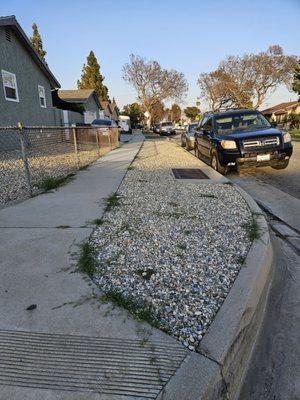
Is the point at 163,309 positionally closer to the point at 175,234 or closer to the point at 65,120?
the point at 175,234

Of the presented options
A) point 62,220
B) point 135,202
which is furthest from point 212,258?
point 135,202

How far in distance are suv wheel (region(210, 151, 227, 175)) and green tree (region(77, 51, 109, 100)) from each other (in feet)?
218

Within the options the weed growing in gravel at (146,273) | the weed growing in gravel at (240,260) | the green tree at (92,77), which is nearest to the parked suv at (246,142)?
the weed growing in gravel at (240,260)

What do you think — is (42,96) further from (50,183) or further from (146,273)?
(146,273)

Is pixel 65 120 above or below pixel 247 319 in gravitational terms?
above

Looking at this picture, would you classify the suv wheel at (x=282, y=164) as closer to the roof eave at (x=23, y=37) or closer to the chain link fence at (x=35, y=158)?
the chain link fence at (x=35, y=158)

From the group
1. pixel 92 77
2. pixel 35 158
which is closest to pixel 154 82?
pixel 92 77

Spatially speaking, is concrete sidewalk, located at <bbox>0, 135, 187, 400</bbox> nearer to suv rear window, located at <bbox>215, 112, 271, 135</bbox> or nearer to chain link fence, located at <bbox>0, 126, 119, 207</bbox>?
chain link fence, located at <bbox>0, 126, 119, 207</bbox>

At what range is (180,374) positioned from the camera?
6.63ft

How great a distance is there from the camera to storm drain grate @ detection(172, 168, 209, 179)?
363 inches

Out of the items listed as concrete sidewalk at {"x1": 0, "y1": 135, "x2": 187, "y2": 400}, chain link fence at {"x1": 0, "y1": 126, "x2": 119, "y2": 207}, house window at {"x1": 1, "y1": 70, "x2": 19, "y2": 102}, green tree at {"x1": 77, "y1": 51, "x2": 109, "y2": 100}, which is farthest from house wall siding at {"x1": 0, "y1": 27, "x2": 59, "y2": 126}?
green tree at {"x1": 77, "y1": 51, "x2": 109, "y2": 100}

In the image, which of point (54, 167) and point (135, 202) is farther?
point (54, 167)

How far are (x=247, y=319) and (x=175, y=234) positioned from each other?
191 cm

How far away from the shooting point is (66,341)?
231 centimetres
